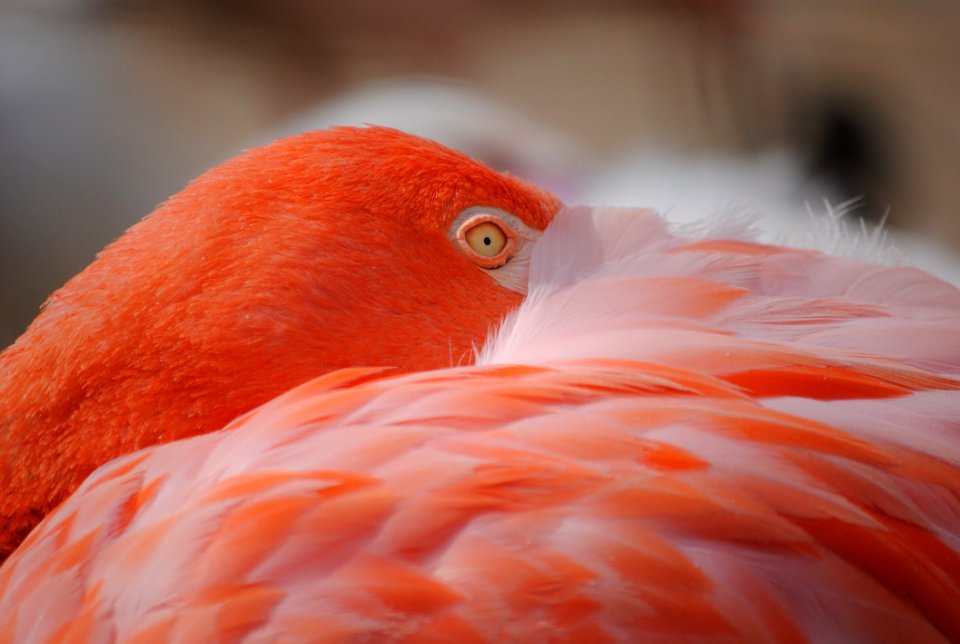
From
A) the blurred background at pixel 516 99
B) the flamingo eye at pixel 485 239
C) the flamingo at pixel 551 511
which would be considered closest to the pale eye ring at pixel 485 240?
the flamingo eye at pixel 485 239

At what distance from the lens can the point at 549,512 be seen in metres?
0.43

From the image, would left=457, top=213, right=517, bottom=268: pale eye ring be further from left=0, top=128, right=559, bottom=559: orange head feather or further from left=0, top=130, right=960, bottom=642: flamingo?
left=0, top=130, right=960, bottom=642: flamingo

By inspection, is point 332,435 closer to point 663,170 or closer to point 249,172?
point 249,172

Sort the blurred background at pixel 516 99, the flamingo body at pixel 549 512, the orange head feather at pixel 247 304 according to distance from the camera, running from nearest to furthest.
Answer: the flamingo body at pixel 549 512
the orange head feather at pixel 247 304
the blurred background at pixel 516 99

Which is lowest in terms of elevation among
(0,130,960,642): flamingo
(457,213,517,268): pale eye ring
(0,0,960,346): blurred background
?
(0,130,960,642): flamingo

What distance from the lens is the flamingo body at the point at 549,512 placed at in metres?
0.41

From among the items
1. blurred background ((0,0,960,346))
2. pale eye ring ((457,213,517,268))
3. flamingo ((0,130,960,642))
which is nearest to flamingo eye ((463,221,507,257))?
pale eye ring ((457,213,517,268))

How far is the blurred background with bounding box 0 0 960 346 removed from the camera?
1027mm

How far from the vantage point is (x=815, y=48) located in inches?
48.7

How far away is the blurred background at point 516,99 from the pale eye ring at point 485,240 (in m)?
0.35

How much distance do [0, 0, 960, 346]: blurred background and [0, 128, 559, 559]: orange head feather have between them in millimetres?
345

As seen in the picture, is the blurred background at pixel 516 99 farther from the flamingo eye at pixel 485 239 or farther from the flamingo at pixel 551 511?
the flamingo at pixel 551 511

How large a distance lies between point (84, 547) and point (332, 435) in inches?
6.8

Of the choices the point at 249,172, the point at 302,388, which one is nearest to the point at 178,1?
the point at 249,172
